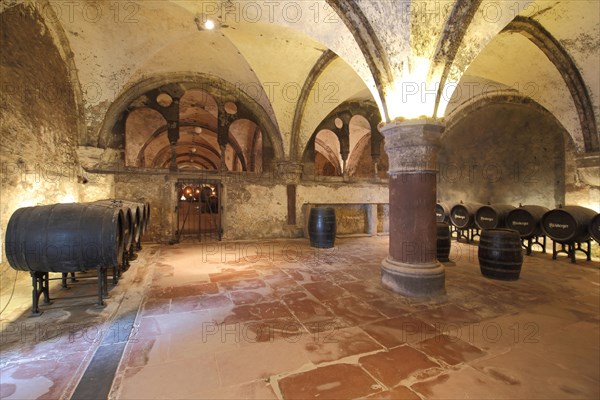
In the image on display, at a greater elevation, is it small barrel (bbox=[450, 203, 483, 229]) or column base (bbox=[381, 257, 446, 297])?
small barrel (bbox=[450, 203, 483, 229])

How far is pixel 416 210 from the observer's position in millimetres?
3834

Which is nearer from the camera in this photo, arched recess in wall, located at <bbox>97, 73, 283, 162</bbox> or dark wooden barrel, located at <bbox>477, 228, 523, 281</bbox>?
dark wooden barrel, located at <bbox>477, 228, 523, 281</bbox>

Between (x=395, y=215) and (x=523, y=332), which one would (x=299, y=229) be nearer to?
(x=395, y=215)

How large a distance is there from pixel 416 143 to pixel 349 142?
7.88 metres

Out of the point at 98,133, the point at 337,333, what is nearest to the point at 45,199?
the point at 98,133

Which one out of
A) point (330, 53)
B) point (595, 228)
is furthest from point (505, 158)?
point (330, 53)

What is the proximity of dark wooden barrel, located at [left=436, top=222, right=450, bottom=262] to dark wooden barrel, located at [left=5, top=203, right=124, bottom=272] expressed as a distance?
5416 millimetres

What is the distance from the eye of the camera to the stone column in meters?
3.75

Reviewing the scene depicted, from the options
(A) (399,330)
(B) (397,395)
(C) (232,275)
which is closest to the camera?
(B) (397,395)

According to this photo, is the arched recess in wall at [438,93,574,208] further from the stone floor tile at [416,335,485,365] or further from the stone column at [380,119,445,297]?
the stone floor tile at [416,335,485,365]

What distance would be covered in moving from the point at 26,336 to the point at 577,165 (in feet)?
34.2

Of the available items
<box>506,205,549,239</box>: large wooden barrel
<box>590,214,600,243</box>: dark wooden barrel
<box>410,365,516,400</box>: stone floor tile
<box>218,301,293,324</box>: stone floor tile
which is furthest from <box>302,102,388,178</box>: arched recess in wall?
<box>410,365,516,400</box>: stone floor tile

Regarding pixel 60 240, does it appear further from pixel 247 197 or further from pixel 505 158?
pixel 505 158

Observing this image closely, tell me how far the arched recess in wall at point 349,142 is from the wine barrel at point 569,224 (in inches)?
206
